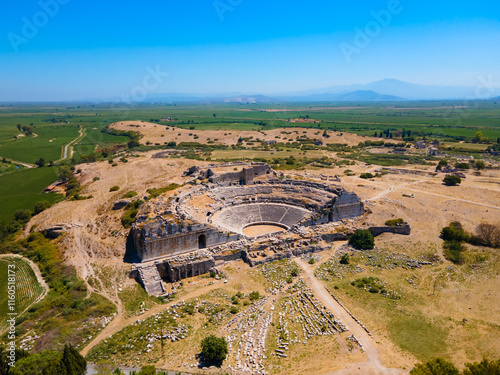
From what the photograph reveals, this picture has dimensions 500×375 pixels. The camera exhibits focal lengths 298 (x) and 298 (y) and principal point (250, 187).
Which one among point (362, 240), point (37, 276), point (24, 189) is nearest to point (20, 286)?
point (37, 276)

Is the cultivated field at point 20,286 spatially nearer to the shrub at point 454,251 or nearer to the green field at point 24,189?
the green field at point 24,189

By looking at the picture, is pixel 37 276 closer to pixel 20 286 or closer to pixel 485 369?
pixel 20 286

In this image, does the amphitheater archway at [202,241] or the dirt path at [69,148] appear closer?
the amphitheater archway at [202,241]

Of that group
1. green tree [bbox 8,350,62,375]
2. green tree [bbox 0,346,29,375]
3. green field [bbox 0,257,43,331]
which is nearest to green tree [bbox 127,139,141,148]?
green field [bbox 0,257,43,331]

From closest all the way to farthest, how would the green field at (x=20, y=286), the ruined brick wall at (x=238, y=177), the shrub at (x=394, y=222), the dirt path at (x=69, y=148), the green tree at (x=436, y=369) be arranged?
the green tree at (x=436, y=369) < the green field at (x=20, y=286) < the shrub at (x=394, y=222) < the ruined brick wall at (x=238, y=177) < the dirt path at (x=69, y=148)

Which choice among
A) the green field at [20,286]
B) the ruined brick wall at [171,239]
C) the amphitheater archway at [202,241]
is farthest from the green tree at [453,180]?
the green field at [20,286]
